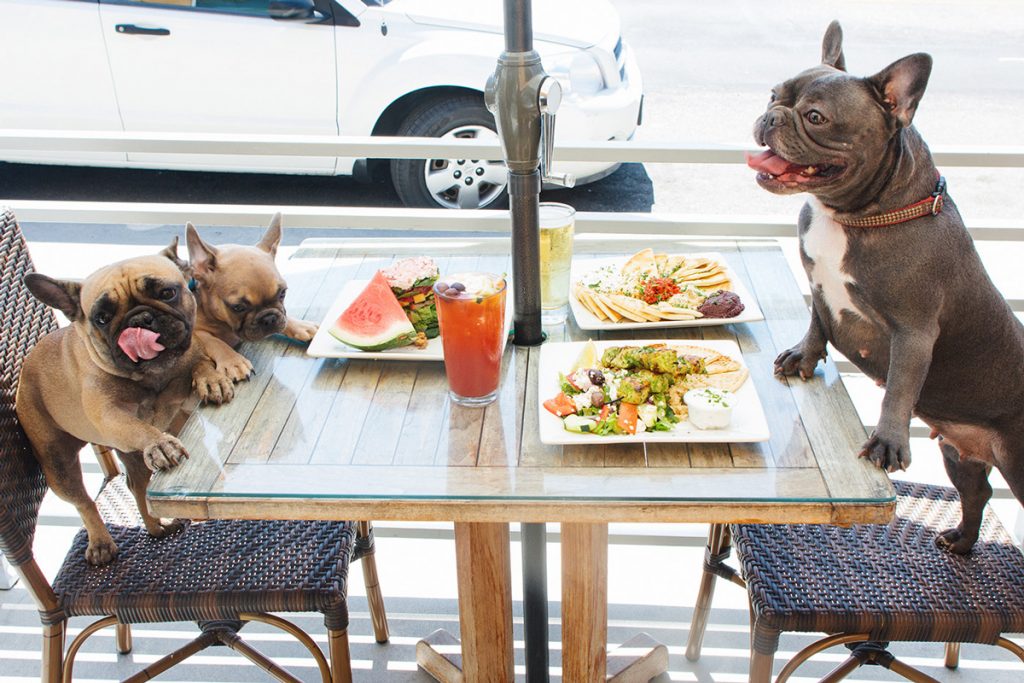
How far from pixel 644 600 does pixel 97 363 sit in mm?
1696

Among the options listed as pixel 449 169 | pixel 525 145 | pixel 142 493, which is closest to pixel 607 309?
pixel 525 145

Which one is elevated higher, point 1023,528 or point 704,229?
point 704,229

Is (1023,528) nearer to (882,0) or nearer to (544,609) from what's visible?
(544,609)

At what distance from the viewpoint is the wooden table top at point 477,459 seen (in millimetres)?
1551

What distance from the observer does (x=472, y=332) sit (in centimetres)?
175

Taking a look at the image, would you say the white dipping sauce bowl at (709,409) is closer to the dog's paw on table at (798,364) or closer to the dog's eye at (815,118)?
the dog's paw on table at (798,364)

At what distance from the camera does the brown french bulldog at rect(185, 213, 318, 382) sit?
2035mm

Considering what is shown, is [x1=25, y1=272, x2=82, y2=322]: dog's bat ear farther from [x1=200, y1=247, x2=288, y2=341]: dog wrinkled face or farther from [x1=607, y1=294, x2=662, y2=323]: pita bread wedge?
[x1=607, y1=294, x2=662, y2=323]: pita bread wedge

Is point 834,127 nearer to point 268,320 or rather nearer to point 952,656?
point 268,320

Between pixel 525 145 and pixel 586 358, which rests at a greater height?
pixel 525 145

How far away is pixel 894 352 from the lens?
1812 mm

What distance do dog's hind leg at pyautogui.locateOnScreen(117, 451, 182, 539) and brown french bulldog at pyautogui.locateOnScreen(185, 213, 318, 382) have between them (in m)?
0.36

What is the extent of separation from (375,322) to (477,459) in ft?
1.50

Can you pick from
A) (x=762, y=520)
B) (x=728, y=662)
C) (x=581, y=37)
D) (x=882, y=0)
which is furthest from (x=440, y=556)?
(x=882, y=0)
